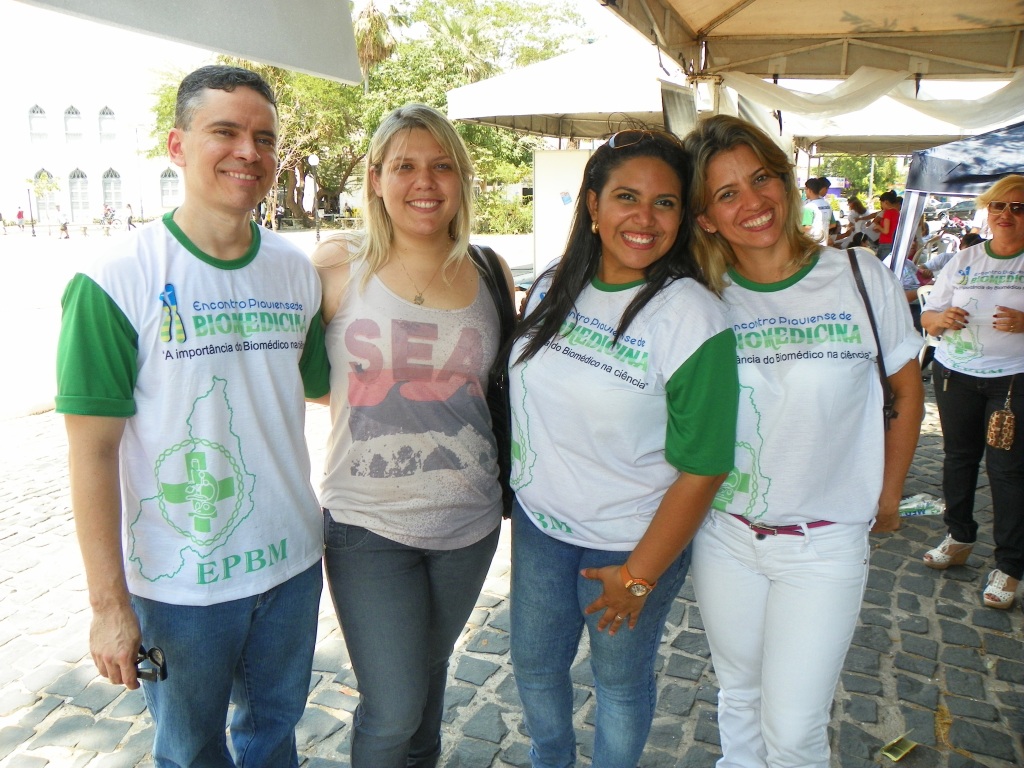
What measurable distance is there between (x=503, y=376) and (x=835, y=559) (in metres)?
1.06

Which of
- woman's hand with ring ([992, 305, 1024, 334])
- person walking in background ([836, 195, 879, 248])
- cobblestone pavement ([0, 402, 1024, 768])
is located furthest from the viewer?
person walking in background ([836, 195, 879, 248])

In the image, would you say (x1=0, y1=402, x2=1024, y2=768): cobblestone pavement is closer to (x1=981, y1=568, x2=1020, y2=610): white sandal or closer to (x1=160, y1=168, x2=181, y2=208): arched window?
(x1=981, y1=568, x2=1020, y2=610): white sandal

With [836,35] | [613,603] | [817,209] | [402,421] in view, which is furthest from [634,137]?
[817,209]

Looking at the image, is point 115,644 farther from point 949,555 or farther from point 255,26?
point 949,555

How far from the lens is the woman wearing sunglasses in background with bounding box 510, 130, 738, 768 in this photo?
1.89m

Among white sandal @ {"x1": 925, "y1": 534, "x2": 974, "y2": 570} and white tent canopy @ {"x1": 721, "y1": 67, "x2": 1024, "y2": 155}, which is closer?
white sandal @ {"x1": 925, "y1": 534, "x2": 974, "y2": 570}

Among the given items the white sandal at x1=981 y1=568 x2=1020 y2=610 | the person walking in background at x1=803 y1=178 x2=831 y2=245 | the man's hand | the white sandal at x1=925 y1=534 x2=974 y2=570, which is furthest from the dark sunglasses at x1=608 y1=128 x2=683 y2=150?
the person walking in background at x1=803 y1=178 x2=831 y2=245

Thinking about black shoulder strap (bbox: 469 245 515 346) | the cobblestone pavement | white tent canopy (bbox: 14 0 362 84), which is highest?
white tent canopy (bbox: 14 0 362 84)

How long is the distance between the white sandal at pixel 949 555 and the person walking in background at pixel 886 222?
892cm

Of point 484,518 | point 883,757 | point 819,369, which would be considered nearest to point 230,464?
point 484,518

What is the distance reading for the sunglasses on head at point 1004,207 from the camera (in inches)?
150

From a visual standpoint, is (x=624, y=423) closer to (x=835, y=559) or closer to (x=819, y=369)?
(x=819, y=369)

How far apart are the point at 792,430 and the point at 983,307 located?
269 centimetres

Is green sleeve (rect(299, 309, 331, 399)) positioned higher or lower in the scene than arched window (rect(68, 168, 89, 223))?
lower
